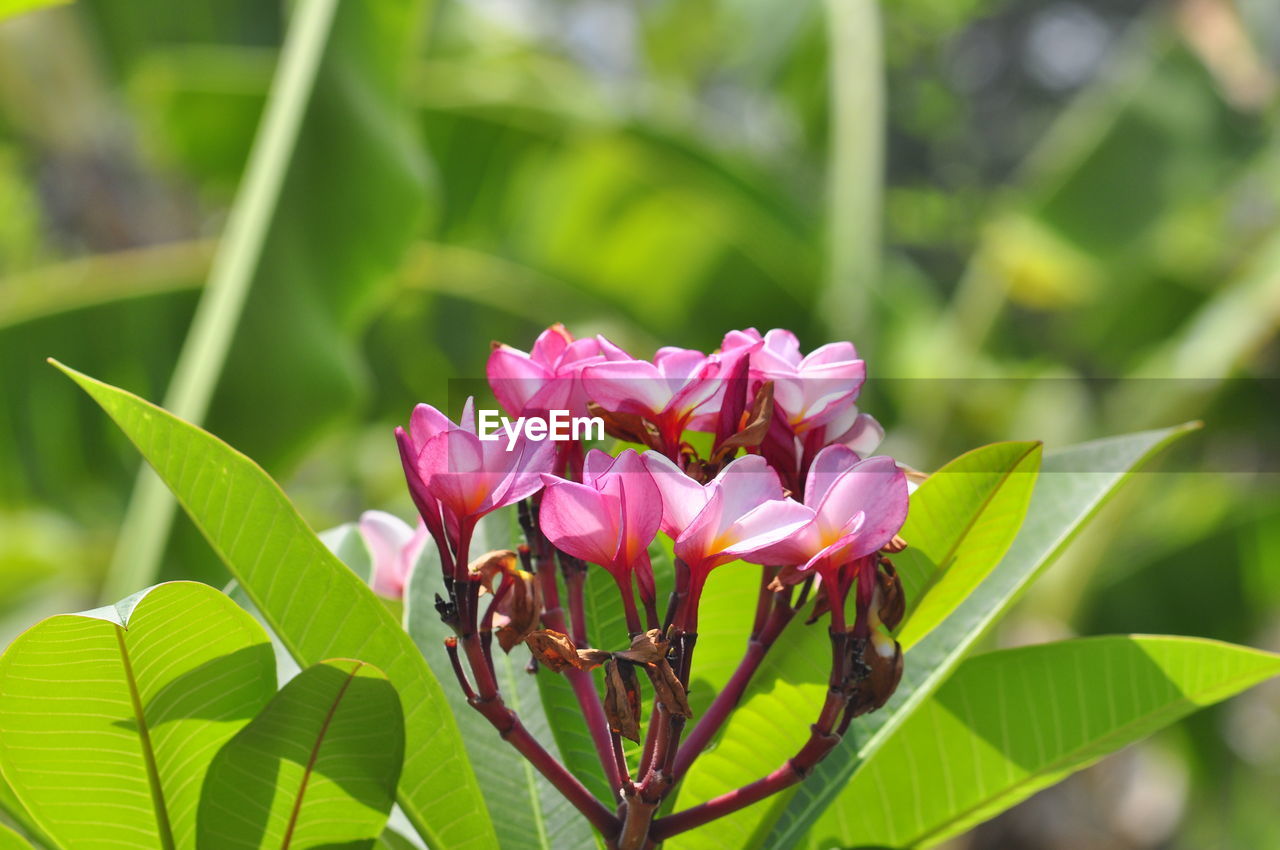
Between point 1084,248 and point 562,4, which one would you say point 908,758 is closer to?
point 1084,248

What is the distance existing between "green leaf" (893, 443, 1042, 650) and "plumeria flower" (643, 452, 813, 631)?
0.06 m

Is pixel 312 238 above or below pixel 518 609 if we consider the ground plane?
above

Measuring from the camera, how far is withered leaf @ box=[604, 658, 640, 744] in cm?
33

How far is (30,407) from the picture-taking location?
1.68 metres

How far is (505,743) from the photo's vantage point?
1.43ft

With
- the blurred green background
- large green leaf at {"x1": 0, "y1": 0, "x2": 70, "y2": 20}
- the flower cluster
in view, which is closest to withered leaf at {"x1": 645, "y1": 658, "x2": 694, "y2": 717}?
the flower cluster

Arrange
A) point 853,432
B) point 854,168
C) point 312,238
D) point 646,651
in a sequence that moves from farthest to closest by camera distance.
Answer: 1. point 854,168
2. point 312,238
3. point 853,432
4. point 646,651

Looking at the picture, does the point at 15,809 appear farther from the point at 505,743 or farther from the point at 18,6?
the point at 18,6

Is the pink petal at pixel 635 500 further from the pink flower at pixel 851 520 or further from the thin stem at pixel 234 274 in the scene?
the thin stem at pixel 234 274

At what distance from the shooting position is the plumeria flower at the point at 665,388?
1.23 ft

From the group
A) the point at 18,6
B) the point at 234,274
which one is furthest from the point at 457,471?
the point at 234,274

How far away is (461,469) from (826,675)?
147mm

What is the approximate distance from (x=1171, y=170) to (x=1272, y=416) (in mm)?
580

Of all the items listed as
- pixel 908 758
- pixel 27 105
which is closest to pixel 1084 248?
pixel 908 758
